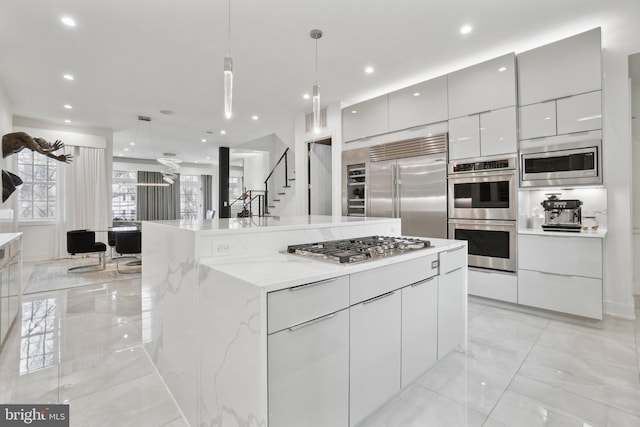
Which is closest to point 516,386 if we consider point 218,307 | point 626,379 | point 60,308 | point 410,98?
point 626,379

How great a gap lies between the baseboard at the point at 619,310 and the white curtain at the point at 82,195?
861 cm

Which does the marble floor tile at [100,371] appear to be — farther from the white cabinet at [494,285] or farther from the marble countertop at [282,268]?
the white cabinet at [494,285]

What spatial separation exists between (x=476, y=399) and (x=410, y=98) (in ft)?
12.2

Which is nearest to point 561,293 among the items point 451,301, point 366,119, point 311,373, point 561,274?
point 561,274

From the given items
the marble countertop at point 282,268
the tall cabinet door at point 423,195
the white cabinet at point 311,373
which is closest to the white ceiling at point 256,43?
the tall cabinet door at point 423,195

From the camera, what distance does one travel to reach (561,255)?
3123 millimetres

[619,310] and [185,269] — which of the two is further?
[619,310]

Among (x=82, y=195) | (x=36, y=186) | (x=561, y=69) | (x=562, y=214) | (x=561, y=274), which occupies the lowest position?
(x=561, y=274)

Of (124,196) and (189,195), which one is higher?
(189,195)

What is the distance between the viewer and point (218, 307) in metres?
1.41

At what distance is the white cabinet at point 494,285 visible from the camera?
11.3ft

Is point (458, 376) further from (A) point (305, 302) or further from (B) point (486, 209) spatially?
(B) point (486, 209)

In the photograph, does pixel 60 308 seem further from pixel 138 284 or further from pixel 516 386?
pixel 516 386

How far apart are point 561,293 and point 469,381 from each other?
180 cm
